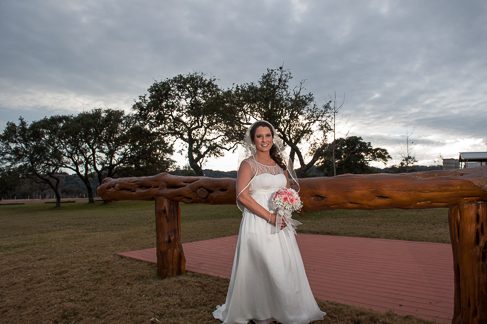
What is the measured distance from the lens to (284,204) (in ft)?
10.4

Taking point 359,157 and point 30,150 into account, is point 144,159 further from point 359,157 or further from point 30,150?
point 359,157

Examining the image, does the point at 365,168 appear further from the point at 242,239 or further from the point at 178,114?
the point at 242,239

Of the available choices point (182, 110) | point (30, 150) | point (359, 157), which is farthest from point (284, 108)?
point (359, 157)

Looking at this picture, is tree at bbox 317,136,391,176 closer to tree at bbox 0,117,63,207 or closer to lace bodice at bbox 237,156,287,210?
tree at bbox 0,117,63,207

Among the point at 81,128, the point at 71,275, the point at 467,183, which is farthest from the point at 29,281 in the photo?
the point at 81,128

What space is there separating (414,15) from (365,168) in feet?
125

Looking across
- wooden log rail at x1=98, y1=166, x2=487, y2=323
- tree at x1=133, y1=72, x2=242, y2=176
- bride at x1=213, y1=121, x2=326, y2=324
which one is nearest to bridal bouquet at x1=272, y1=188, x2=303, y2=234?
bride at x1=213, y1=121, x2=326, y2=324

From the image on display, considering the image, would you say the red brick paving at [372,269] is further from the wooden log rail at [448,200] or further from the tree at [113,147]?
the tree at [113,147]

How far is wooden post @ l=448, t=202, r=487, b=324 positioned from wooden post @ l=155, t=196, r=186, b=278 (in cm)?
394

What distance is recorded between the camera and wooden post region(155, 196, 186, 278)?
17.6 ft

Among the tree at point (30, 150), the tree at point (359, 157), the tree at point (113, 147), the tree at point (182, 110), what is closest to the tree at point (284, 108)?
the tree at point (182, 110)

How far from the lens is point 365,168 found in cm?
Answer: 4641

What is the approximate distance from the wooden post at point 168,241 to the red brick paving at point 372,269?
479 millimetres

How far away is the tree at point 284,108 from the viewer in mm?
16844
